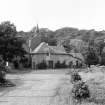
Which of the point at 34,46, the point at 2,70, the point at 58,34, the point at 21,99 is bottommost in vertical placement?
the point at 21,99

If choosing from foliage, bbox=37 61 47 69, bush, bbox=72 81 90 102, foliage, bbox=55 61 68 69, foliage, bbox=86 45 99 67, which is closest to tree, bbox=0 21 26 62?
foliage, bbox=37 61 47 69

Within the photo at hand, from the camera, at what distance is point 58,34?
94.3 meters

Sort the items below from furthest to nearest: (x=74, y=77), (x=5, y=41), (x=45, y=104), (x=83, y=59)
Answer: (x=83, y=59) → (x=5, y=41) → (x=74, y=77) → (x=45, y=104)

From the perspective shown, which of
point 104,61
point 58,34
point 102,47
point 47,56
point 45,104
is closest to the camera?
point 45,104

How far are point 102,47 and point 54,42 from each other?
17.1 metres

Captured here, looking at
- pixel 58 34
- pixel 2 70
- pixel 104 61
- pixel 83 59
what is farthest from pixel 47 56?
pixel 58 34

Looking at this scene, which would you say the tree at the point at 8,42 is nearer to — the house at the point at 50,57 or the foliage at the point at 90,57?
the house at the point at 50,57

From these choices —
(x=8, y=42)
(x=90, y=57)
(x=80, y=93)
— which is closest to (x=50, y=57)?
(x=90, y=57)

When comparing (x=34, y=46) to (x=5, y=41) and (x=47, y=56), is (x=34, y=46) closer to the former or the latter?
(x=47, y=56)

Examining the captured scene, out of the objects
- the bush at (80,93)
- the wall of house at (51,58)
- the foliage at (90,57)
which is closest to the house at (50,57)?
the wall of house at (51,58)

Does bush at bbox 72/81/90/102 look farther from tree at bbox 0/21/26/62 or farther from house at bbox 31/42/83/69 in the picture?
house at bbox 31/42/83/69

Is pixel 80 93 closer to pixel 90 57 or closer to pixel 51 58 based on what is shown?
pixel 51 58

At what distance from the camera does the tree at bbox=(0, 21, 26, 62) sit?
115 ft

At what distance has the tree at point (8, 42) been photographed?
35.1 meters
